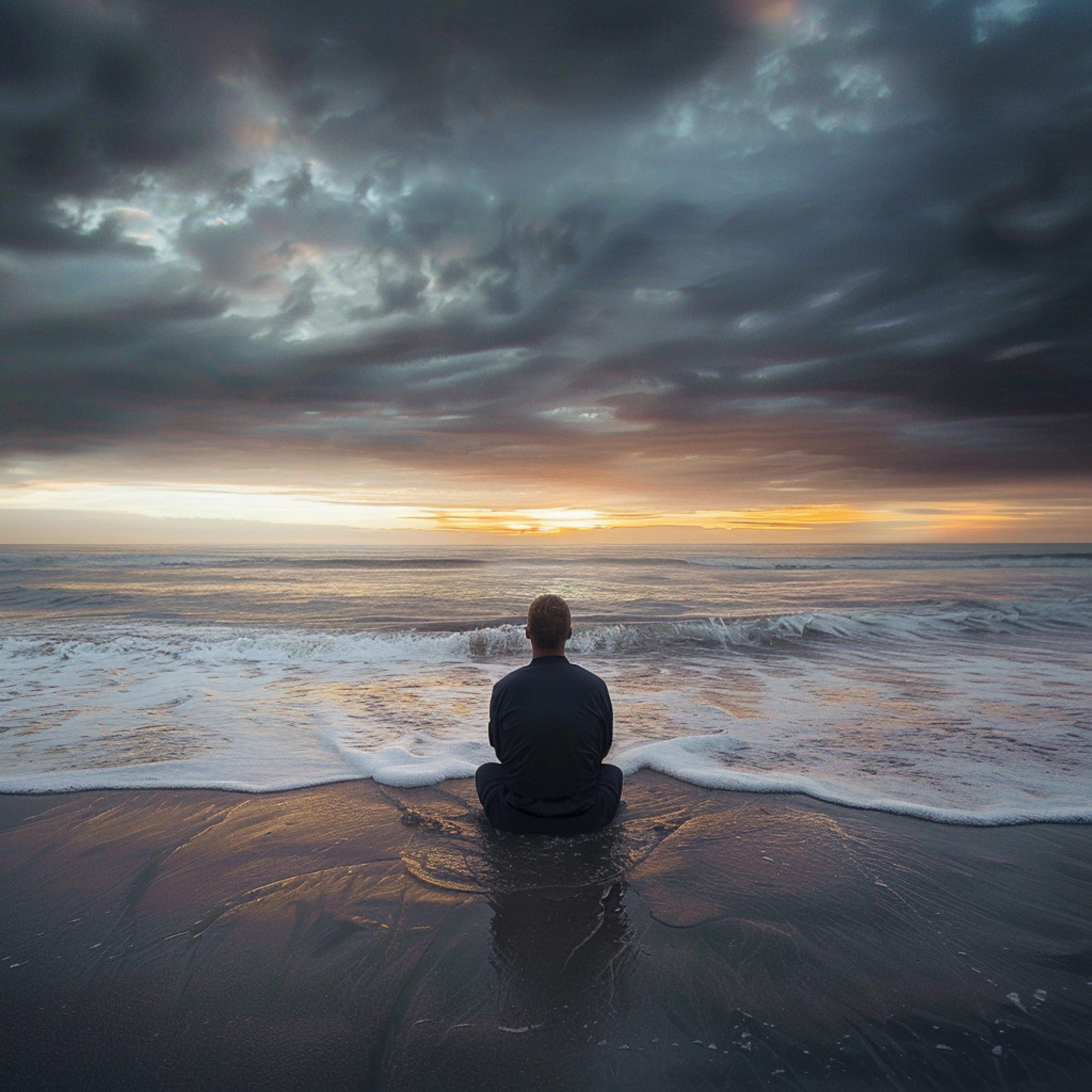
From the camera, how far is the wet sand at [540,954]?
92.9 inches

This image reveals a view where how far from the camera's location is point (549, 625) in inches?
170

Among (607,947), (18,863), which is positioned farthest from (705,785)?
(18,863)

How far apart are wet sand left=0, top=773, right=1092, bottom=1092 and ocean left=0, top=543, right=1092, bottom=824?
1.02m

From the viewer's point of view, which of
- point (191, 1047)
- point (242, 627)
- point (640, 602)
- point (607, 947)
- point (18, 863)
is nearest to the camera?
point (191, 1047)

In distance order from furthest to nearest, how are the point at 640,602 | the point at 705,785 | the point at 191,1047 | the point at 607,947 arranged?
1. the point at 640,602
2. the point at 705,785
3. the point at 607,947
4. the point at 191,1047

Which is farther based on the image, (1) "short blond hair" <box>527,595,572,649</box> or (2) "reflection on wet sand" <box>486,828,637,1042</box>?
(1) "short blond hair" <box>527,595,572,649</box>

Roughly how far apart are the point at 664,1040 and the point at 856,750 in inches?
190

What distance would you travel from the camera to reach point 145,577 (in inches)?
1276

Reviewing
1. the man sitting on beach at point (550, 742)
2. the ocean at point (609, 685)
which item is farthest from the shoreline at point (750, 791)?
the man sitting on beach at point (550, 742)

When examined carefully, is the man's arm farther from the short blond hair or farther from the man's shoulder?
the short blond hair

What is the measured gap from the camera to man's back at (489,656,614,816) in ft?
13.5

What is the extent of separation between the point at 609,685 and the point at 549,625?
6.04 metres

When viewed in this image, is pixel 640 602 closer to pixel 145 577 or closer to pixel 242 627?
pixel 242 627

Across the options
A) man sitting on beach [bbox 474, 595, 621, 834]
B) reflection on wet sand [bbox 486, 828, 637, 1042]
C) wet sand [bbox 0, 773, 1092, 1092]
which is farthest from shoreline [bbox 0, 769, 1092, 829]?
reflection on wet sand [bbox 486, 828, 637, 1042]
